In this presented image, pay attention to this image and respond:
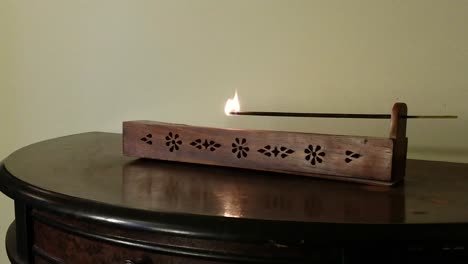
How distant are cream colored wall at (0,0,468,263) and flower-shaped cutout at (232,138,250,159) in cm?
28

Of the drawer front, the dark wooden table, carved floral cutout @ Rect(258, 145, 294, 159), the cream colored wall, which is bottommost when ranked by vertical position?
the drawer front

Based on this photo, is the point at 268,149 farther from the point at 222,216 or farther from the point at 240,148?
the point at 222,216

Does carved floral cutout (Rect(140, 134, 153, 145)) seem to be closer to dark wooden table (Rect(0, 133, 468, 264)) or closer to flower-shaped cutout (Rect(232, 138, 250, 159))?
dark wooden table (Rect(0, 133, 468, 264))

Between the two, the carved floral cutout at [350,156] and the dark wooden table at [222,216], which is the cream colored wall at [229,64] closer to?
the dark wooden table at [222,216]

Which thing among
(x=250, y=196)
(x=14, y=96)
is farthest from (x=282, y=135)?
(x=14, y=96)

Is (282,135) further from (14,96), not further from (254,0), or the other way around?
(14,96)

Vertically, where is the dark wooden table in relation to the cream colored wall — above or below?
below

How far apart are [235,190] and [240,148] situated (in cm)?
12

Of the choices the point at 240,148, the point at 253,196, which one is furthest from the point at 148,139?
the point at 253,196

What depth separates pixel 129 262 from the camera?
0.56 metres

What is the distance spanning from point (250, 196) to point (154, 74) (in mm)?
586

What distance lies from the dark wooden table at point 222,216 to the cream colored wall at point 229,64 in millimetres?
189

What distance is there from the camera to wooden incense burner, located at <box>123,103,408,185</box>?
65cm

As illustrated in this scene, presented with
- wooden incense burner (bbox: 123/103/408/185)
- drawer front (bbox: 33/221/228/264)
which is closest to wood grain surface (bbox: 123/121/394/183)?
wooden incense burner (bbox: 123/103/408/185)
